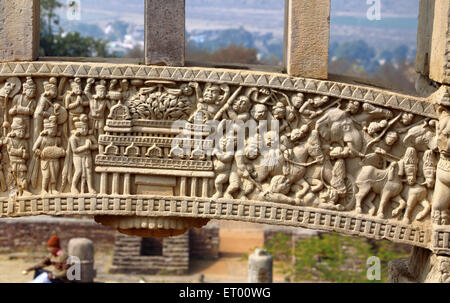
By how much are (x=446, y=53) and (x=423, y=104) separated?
1.44ft

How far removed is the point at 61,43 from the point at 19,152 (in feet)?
67.4

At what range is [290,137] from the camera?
722 centimetres

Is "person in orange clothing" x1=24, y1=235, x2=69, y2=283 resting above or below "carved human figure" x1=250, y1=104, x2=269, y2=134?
below

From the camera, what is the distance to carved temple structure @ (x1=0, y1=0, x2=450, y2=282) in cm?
712

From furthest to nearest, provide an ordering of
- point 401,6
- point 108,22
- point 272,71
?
point 108,22, point 401,6, point 272,71

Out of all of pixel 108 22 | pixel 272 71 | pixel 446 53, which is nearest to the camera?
pixel 446 53

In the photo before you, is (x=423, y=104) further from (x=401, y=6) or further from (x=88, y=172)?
(x=401, y=6)

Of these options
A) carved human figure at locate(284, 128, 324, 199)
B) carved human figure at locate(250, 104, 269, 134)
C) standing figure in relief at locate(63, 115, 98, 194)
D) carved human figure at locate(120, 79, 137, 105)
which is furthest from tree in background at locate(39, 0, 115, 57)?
carved human figure at locate(284, 128, 324, 199)

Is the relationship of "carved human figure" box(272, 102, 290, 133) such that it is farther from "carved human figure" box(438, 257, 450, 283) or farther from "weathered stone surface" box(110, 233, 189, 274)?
"weathered stone surface" box(110, 233, 189, 274)

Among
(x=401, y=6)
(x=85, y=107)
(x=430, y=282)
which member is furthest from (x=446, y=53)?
(x=401, y=6)

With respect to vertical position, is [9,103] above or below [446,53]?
below

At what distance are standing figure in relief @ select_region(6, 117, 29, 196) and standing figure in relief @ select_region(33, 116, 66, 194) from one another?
9 centimetres

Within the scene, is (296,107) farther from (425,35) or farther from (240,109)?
(425,35)

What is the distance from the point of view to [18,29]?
23.5ft
